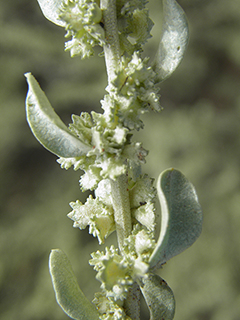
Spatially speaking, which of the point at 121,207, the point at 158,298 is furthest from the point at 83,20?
the point at 158,298

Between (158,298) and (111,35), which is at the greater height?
(111,35)

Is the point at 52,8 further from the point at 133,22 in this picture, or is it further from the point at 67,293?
the point at 67,293

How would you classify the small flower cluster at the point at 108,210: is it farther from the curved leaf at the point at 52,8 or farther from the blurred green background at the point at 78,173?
the blurred green background at the point at 78,173

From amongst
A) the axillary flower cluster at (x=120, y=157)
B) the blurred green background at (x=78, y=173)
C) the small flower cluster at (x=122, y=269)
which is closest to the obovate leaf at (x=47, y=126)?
the axillary flower cluster at (x=120, y=157)

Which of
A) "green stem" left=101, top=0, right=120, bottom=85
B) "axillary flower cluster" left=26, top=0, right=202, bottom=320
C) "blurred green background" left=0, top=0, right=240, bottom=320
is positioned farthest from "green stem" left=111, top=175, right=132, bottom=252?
"blurred green background" left=0, top=0, right=240, bottom=320

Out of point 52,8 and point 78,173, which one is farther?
point 78,173

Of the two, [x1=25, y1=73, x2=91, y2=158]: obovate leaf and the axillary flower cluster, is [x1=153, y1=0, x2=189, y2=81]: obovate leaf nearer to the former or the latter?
the axillary flower cluster
